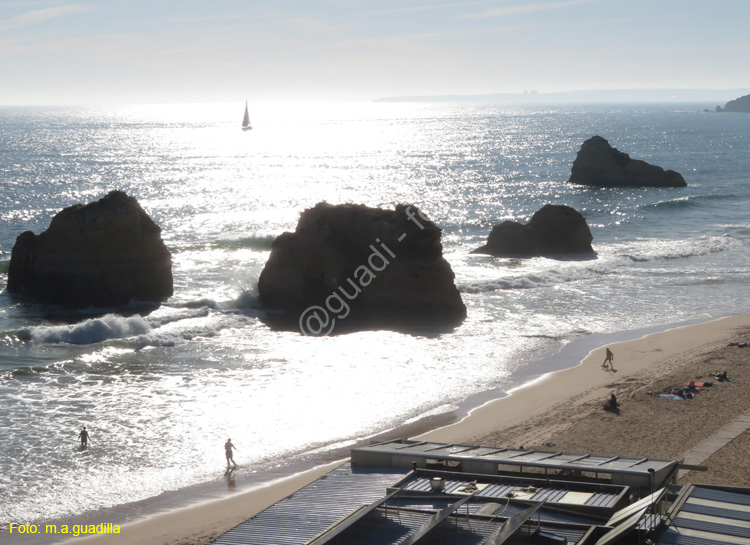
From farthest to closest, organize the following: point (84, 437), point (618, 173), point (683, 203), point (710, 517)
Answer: point (618, 173) → point (683, 203) → point (84, 437) → point (710, 517)

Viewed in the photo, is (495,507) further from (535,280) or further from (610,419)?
(535,280)

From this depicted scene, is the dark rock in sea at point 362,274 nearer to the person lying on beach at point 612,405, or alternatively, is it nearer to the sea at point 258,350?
the sea at point 258,350

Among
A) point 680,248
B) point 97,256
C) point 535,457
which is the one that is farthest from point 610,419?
point 680,248

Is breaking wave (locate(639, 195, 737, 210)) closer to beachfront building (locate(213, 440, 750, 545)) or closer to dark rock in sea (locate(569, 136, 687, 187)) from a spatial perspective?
dark rock in sea (locate(569, 136, 687, 187))

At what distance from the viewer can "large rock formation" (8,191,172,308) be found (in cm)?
4041

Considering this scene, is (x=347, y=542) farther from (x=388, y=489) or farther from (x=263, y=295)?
(x=263, y=295)

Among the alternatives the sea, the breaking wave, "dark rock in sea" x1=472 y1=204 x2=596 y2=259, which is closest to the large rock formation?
the sea

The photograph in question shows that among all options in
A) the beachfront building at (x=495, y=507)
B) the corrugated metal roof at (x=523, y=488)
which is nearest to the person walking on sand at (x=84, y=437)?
the beachfront building at (x=495, y=507)

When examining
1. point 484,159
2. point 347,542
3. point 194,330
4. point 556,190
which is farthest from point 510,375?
point 484,159

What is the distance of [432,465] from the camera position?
17.5 metres

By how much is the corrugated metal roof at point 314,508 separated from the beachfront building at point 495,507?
2cm

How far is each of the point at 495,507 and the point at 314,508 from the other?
3.37 metres

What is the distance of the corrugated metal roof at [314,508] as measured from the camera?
14.7 m

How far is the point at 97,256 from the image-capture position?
4078 cm
